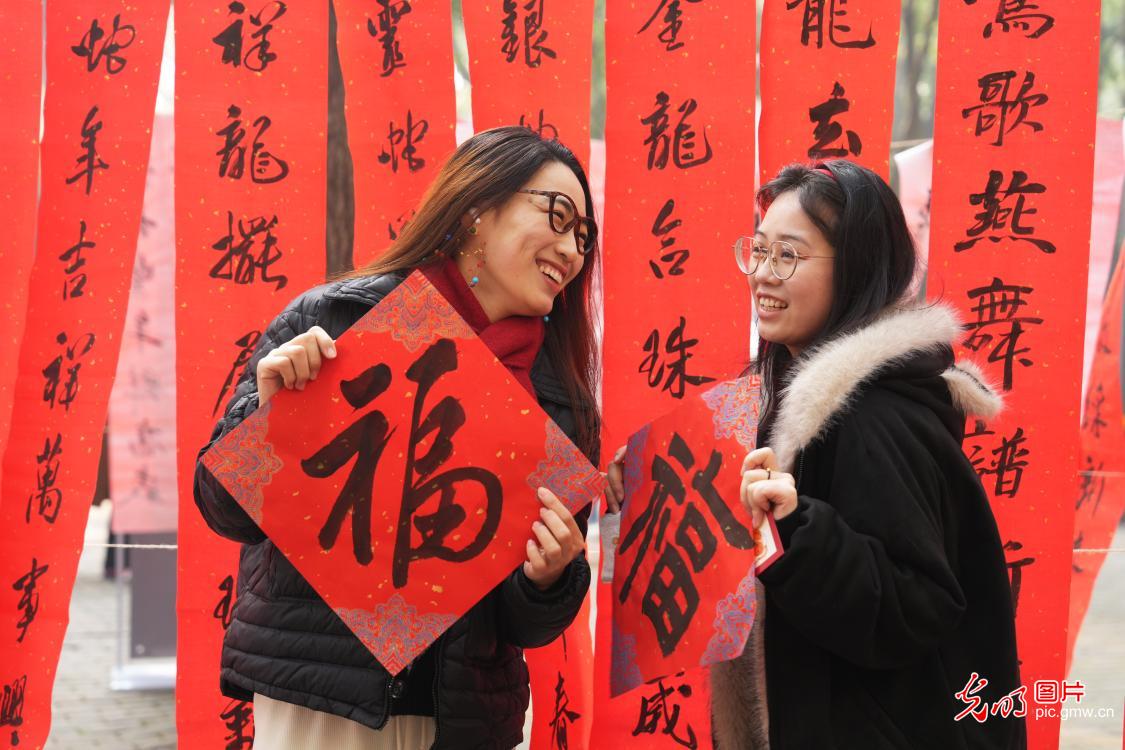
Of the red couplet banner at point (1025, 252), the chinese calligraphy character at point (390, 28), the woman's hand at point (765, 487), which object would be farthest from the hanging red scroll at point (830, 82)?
the woman's hand at point (765, 487)

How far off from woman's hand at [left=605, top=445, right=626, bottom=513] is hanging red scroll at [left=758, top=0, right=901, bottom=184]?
1123mm

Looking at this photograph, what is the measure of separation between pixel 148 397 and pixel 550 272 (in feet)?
12.9

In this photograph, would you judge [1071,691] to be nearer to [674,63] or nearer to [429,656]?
[429,656]

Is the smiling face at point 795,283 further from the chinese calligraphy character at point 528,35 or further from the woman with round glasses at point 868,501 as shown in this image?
the chinese calligraphy character at point 528,35

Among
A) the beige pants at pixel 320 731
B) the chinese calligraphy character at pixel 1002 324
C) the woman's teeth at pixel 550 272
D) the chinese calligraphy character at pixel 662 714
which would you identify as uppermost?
the woman's teeth at pixel 550 272

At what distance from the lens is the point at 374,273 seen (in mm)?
2023

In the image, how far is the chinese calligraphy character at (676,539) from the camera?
1.87 m

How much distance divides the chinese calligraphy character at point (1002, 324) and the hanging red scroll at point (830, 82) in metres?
0.48

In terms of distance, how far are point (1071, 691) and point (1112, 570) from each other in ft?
32.8

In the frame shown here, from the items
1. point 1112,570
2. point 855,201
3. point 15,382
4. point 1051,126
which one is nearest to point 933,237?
point 1051,126

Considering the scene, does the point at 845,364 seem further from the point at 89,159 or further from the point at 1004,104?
the point at 89,159

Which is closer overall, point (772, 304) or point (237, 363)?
point (772, 304)

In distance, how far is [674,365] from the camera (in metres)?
2.89

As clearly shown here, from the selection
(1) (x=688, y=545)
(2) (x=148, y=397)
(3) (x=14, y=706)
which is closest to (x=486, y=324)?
(1) (x=688, y=545)
